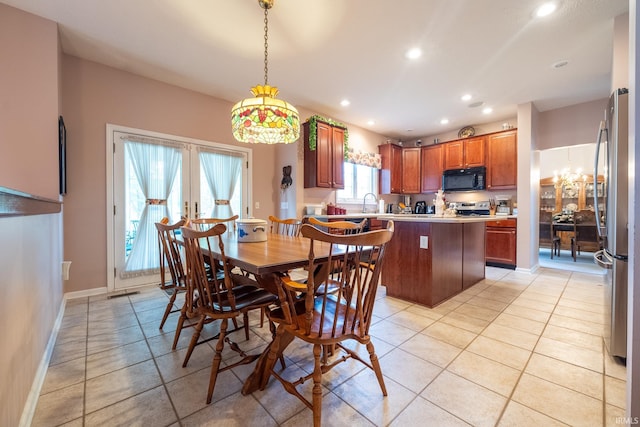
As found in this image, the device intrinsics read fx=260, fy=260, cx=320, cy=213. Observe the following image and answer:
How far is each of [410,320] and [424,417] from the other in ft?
3.76

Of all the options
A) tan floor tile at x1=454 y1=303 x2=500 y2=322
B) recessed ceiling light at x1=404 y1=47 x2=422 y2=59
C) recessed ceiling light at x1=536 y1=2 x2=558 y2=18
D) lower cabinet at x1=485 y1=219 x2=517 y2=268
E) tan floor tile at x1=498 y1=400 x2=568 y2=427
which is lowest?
tan floor tile at x1=498 y1=400 x2=568 y2=427

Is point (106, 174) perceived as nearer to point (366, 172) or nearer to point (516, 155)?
point (366, 172)

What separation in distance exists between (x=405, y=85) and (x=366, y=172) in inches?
97.5

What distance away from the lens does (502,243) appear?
14.7 ft

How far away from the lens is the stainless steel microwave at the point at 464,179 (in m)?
5.03

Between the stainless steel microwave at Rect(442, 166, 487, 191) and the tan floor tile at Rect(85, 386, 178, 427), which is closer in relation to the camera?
the tan floor tile at Rect(85, 386, 178, 427)

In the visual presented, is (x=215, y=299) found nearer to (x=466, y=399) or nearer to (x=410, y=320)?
(x=466, y=399)

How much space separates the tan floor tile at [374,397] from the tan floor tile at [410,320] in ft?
2.63

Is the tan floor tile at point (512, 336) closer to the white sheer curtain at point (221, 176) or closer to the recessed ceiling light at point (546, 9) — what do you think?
the recessed ceiling light at point (546, 9)

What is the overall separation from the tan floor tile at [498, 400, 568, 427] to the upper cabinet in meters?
4.68

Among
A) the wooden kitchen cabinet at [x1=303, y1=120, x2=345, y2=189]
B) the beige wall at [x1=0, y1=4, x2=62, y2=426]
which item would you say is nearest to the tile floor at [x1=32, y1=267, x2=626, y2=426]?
the beige wall at [x1=0, y1=4, x2=62, y2=426]

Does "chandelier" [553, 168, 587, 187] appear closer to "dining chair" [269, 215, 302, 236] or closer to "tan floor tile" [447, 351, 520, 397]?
"tan floor tile" [447, 351, 520, 397]

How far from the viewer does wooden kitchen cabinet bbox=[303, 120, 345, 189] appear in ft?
14.2

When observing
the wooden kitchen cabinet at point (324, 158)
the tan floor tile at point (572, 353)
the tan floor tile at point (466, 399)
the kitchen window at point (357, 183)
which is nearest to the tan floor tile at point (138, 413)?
the tan floor tile at point (466, 399)
